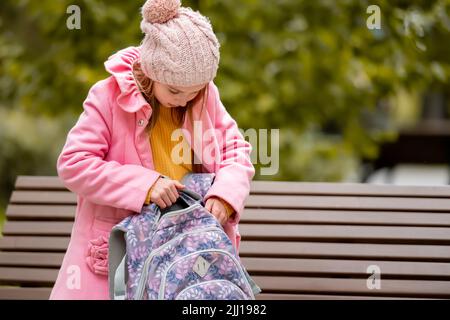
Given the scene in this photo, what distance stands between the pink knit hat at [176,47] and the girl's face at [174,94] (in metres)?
0.05

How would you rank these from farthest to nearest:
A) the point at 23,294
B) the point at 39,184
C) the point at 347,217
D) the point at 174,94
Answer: the point at 39,184
the point at 347,217
the point at 23,294
the point at 174,94

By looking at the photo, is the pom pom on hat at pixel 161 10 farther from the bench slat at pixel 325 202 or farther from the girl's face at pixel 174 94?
the bench slat at pixel 325 202

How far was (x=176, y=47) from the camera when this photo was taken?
241 cm

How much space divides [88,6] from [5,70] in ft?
5.08

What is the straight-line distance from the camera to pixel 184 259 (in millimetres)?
2404

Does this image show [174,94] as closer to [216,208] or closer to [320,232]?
[216,208]

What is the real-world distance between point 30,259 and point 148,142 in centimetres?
118

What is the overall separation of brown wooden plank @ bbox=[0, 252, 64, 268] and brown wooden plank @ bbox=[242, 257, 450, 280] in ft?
2.78

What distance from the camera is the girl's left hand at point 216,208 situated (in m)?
2.55

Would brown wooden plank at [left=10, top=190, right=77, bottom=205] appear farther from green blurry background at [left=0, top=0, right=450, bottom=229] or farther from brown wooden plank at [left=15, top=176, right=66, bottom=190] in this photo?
green blurry background at [left=0, top=0, right=450, bottom=229]

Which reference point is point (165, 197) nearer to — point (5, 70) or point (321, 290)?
point (321, 290)

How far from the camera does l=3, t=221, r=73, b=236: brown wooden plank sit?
3.57 m

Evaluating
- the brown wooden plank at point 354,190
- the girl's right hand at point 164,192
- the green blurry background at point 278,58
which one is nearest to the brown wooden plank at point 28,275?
the brown wooden plank at point 354,190

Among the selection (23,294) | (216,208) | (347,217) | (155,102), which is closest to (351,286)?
(347,217)
